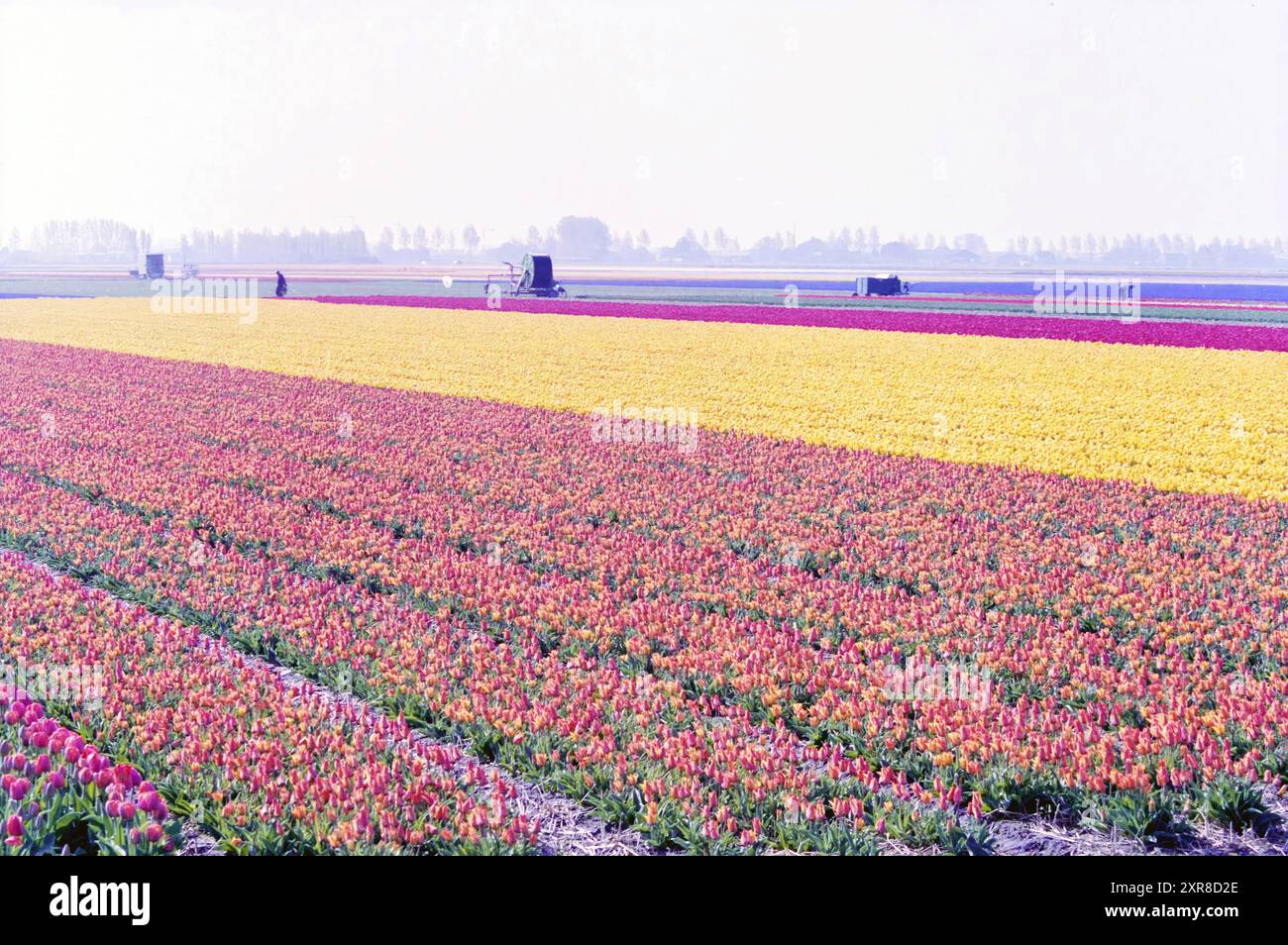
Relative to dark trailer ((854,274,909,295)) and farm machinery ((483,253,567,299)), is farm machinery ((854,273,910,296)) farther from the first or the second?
farm machinery ((483,253,567,299))

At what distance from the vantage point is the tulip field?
6332mm

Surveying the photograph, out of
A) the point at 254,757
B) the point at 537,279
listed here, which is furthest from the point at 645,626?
the point at 537,279

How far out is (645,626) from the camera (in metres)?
9.16

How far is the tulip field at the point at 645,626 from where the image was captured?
6332 millimetres

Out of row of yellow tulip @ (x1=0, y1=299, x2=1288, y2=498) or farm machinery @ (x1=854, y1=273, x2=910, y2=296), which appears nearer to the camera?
row of yellow tulip @ (x1=0, y1=299, x2=1288, y2=498)

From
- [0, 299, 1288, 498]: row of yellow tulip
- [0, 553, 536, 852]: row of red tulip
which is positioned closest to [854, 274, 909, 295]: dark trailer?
[0, 299, 1288, 498]: row of yellow tulip

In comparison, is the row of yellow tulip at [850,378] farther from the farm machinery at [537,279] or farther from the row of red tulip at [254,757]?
the farm machinery at [537,279]

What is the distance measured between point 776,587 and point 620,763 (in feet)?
12.9

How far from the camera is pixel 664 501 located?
13867 millimetres

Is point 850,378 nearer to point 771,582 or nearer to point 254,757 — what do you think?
point 771,582

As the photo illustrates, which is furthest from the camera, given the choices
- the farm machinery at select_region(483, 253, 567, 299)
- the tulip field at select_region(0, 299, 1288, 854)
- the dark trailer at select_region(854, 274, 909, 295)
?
the farm machinery at select_region(483, 253, 567, 299)

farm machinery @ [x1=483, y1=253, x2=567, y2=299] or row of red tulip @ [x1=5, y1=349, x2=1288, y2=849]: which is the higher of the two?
farm machinery @ [x1=483, y1=253, x2=567, y2=299]
